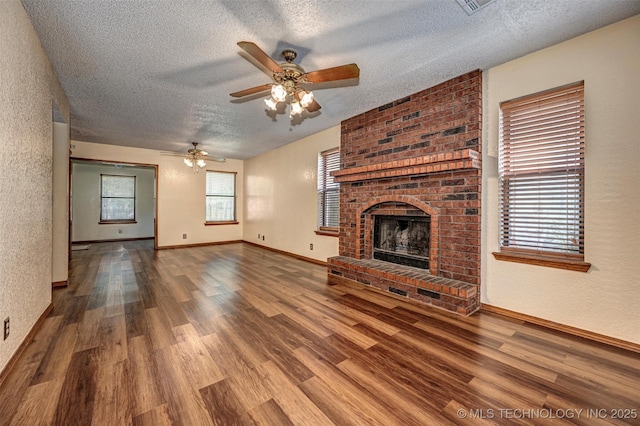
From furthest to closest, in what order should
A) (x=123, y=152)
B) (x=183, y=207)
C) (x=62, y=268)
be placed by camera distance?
(x=183, y=207), (x=123, y=152), (x=62, y=268)

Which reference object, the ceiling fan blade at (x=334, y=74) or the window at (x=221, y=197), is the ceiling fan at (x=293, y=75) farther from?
the window at (x=221, y=197)

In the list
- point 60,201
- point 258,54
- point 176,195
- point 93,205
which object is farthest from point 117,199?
point 258,54

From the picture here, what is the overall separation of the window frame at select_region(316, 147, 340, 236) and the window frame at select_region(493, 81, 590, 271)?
8.36ft

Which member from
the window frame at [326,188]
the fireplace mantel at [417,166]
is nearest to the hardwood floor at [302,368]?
the fireplace mantel at [417,166]

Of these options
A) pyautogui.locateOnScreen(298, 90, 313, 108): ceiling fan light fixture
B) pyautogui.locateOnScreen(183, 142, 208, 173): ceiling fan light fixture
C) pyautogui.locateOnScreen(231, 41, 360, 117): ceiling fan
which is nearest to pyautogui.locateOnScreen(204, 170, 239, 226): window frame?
pyautogui.locateOnScreen(183, 142, 208, 173): ceiling fan light fixture

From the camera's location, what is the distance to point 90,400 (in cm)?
144

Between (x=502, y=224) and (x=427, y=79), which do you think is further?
(x=427, y=79)

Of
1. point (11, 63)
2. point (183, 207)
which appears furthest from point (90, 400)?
point (183, 207)

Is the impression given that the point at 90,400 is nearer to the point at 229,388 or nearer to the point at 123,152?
the point at 229,388

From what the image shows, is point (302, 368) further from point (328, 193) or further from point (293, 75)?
point (328, 193)

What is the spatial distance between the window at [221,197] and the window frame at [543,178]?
685 cm

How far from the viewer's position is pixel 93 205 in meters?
7.61

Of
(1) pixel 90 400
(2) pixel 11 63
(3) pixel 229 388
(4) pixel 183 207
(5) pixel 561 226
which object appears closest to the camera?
(1) pixel 90 400

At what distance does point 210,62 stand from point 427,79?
2.35 m
